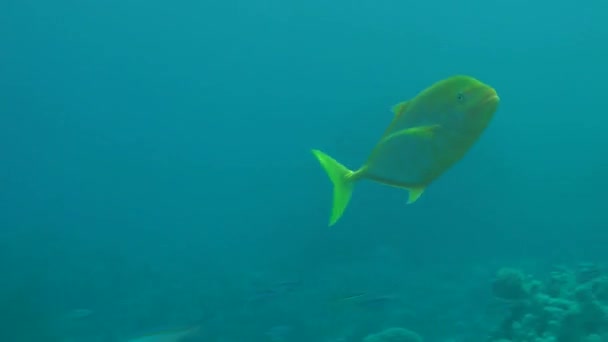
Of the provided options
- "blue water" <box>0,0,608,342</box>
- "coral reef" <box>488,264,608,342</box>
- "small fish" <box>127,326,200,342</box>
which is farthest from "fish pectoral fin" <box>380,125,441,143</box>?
"blue water" <box>0,0,608,342</box>

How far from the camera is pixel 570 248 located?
17031 mm

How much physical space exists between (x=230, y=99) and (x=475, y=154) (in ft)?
111

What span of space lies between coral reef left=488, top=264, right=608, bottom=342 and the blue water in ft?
3.55

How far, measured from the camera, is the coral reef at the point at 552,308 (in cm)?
436

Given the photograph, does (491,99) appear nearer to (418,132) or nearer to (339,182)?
(418,132)

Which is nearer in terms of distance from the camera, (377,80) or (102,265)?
(102,265)

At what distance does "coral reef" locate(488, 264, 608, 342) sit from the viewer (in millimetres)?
4355

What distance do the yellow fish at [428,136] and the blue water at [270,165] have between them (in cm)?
445

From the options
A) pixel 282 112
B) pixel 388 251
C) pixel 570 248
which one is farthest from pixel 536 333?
pixel 282 112

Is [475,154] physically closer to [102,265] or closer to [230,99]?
[102,265]

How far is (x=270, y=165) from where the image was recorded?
1419 inches

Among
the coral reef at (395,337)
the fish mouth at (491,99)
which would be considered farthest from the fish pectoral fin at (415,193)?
the coral reef at (395,337)

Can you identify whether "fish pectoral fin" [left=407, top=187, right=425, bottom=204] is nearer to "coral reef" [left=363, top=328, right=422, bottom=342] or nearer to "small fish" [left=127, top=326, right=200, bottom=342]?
"small fish" [left=127, top=326, right=200, bottom=342]

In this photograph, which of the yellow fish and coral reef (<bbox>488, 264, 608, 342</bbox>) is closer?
the yellow fish
